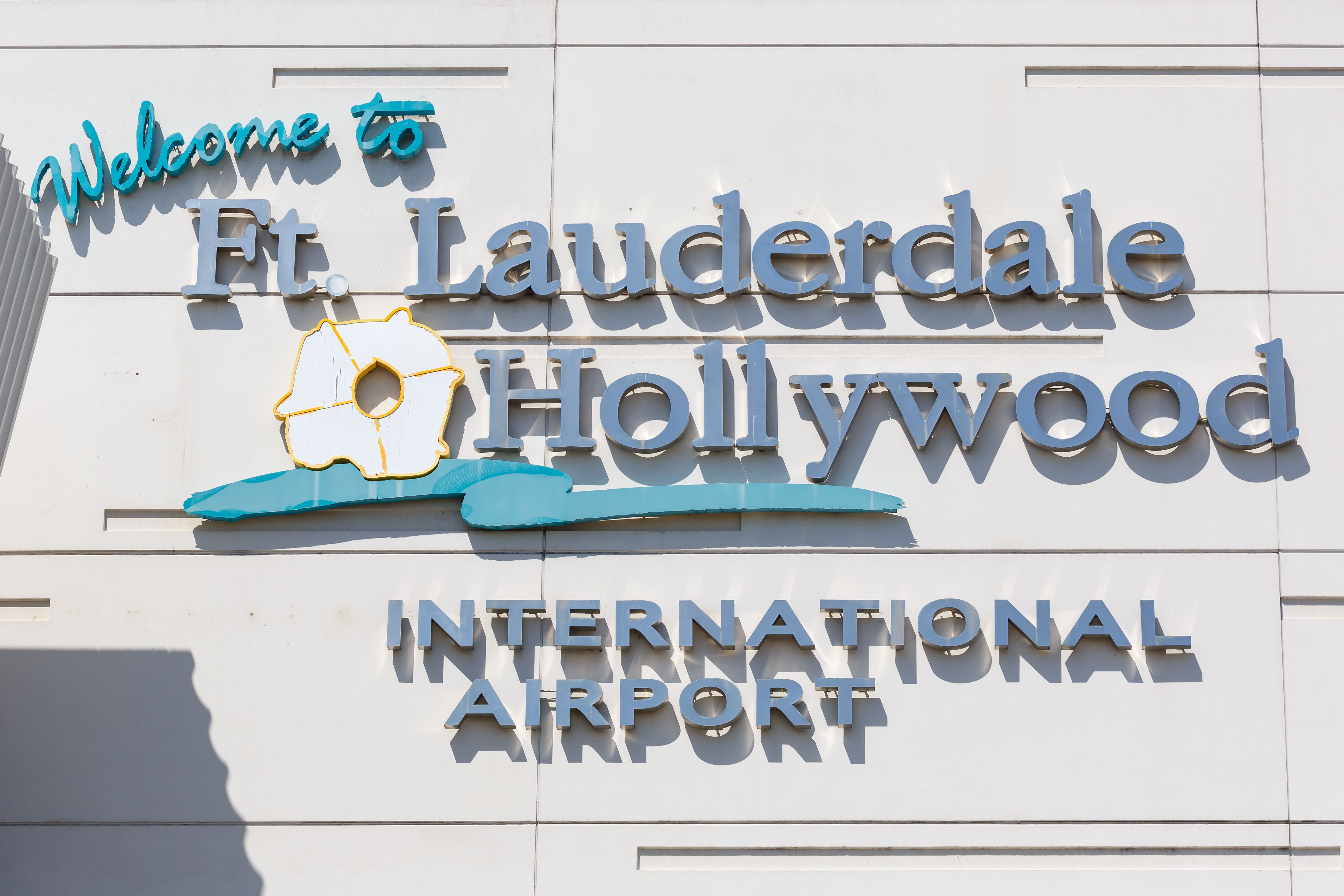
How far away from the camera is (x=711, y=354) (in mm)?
7586

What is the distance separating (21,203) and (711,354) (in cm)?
400

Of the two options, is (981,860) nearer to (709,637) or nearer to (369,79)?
(709,637)

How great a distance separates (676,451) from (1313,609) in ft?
13.6

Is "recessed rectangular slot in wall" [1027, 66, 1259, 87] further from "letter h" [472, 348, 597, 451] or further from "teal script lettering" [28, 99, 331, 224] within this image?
"teal script lettering" [28, 99, 331, 224]

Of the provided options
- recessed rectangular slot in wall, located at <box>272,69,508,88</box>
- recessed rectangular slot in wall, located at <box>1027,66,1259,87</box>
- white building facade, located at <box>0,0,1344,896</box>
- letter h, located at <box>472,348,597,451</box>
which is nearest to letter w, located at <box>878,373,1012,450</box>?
white building facade, located at <box>0,0,1344,896</box>

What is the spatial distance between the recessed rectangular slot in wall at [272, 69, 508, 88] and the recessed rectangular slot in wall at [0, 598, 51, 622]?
3.73 metres

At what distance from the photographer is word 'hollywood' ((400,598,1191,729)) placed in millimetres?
7215

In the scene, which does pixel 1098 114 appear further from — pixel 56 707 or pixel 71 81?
pixel 56 707

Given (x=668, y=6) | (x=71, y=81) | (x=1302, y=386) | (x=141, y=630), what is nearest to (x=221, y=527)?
(x=141, y=630)

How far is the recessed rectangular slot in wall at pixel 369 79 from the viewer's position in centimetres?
802

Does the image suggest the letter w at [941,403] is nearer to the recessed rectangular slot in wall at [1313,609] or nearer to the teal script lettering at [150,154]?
the recessed rectangular slot in wall at [1313,609]

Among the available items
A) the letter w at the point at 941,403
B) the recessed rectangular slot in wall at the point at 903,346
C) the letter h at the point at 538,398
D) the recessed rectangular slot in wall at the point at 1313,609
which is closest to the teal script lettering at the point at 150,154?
the recessed rectangular slot in wall at the point at 903,346

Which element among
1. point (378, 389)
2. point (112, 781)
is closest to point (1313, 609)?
point (378, 389)

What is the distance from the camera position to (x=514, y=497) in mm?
7445
